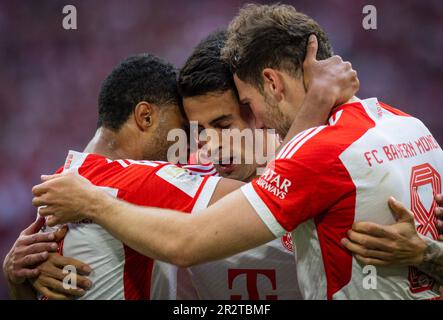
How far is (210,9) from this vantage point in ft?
22.3

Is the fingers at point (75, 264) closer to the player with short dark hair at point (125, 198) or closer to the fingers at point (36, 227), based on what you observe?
the player with short dark hair at point (125, 198)

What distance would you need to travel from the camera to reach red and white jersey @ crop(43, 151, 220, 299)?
2.64 meters

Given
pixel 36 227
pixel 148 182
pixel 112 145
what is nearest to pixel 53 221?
pixel 36 227

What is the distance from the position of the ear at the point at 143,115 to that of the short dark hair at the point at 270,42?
568 mm

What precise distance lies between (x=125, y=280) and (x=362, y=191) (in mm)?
1170

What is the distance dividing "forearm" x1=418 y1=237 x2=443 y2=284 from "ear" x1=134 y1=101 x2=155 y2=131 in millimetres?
1520

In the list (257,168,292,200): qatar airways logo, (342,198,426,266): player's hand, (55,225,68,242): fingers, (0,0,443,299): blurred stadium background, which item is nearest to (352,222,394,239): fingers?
(342,198,426,266): player's hand

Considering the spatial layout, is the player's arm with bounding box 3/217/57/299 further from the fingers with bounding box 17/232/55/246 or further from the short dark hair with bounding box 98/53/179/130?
the short dark hair with bounding box 98/53/179/130

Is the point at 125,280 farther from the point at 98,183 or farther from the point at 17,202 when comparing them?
the point at 17,202

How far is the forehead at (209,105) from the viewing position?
126 inches

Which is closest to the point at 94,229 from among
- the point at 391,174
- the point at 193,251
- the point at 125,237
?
the point at 125,237

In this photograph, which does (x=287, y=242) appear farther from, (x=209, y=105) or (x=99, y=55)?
(x=99, y=55)

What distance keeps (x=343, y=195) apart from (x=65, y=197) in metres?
1.17

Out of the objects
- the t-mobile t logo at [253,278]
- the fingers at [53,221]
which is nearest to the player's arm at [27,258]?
the fingers at [53,221]
